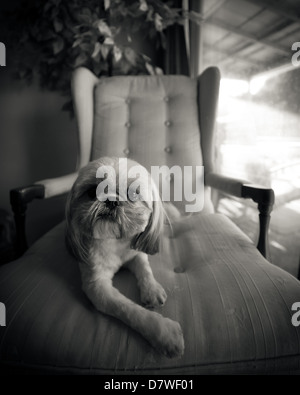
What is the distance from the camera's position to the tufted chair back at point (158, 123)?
1.58 metres

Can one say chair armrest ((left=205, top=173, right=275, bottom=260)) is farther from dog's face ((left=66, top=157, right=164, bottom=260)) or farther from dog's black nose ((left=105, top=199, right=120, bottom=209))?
dog's black nose ((left=105, top=199, right=120, bottom=209))

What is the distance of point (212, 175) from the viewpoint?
1.48 meters

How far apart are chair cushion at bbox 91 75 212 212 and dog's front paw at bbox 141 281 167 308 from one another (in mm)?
842

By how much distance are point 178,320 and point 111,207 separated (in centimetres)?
42

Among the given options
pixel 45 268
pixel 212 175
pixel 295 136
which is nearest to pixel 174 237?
pixel 212 175

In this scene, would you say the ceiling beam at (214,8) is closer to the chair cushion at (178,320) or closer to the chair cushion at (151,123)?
the chair cushion at (151,123)

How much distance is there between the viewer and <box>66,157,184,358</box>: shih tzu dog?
0.83 metres

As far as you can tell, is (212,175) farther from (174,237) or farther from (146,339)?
(146,339)

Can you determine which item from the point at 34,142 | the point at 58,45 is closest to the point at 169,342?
the point at 58,45

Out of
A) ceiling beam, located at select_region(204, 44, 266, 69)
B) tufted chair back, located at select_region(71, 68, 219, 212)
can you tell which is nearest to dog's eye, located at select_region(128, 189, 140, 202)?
tufted chair back, located at select_region(71, 68, 219, 212)

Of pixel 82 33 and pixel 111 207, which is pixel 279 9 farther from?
pixel 111 207

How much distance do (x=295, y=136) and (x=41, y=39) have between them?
6.51ft

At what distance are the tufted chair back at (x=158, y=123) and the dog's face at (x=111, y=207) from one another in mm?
645

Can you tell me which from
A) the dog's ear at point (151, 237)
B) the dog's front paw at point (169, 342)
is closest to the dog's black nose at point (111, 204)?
the dog's ear at point (151, 237)
